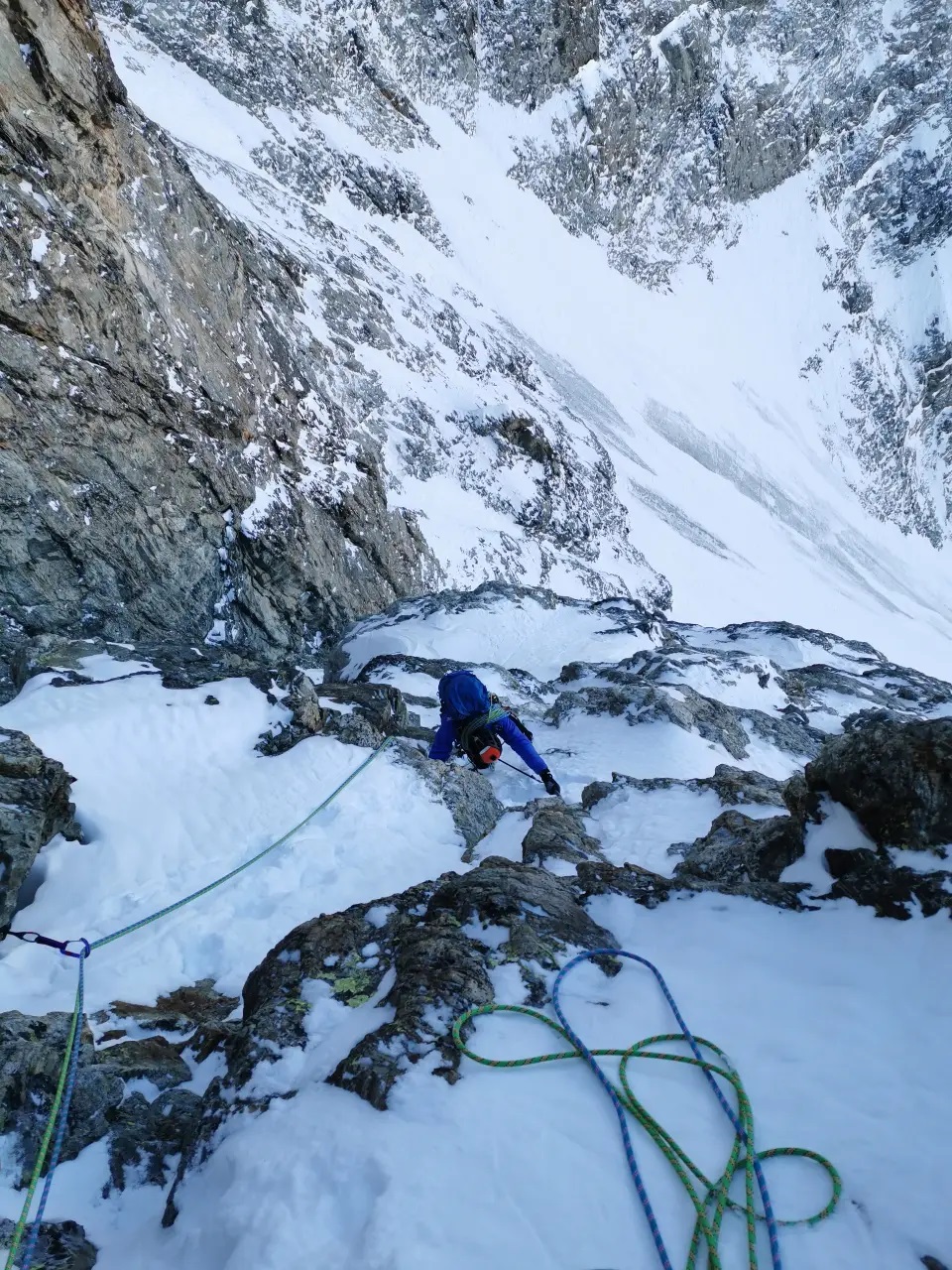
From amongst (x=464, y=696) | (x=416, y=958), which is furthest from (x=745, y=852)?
(x=464, y=696)

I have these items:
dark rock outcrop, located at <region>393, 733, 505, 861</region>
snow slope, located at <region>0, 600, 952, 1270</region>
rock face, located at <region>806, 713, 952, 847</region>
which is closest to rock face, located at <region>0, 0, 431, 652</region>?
dark rock outcrop, located at <region>393, 733, 505, 861</region>

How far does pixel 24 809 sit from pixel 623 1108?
4.39 m

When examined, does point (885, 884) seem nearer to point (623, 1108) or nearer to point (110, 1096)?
point (623, 1108)

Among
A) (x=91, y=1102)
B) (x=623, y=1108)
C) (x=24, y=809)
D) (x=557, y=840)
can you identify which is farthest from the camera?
(x=557, y=840)

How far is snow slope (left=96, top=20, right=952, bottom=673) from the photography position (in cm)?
2606

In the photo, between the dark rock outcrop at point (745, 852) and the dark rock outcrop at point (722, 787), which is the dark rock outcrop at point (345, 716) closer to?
the dark rock outcrop at point (722, 787)

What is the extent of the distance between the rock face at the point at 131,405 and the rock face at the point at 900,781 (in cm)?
1116

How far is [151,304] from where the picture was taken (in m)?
14.4

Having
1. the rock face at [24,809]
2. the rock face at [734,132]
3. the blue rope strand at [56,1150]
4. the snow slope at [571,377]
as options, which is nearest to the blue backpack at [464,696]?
the rock face at [24,809]

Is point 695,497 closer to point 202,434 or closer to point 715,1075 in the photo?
point 202,434

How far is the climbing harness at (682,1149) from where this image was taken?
2.46 meters

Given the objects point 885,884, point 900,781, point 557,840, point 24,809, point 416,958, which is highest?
point 900,781

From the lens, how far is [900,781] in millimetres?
3926

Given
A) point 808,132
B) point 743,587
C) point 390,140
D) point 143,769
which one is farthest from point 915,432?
point 143,769
